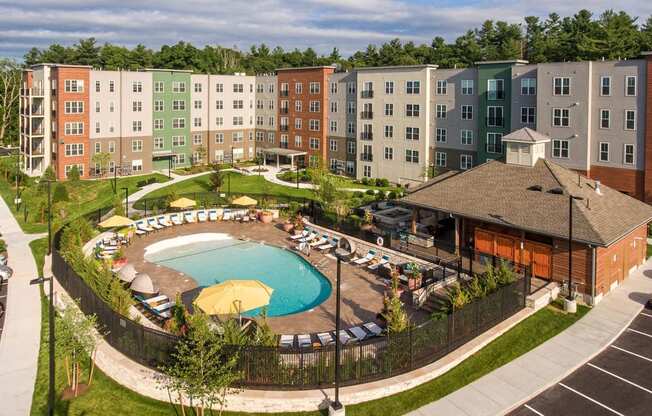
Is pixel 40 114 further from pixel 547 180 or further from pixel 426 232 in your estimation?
pixel 547 180

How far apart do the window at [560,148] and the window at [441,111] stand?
13651 millimetres

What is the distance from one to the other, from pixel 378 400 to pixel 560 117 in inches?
1484

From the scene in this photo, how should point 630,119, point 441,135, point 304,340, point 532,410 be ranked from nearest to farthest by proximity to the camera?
1. point 532,410
2. point 304,340
3. point 630,119
4. point 441,135

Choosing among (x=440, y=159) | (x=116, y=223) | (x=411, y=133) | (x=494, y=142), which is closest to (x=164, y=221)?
(x=116, y=223)

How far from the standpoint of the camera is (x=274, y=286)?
1281 inches

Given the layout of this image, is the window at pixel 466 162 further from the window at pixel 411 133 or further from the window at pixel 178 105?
the window at pixel 178 105

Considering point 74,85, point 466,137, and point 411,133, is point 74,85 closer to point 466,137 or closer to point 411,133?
point 411,133

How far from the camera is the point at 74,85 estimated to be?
6494 cm

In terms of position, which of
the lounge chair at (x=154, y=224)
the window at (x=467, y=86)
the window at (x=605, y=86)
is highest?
the window at (x=467, y=86)

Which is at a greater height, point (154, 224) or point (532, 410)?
point (154, 224)

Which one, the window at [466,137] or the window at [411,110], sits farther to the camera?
the window at [411,110]

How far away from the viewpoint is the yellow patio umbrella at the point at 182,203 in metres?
45.4

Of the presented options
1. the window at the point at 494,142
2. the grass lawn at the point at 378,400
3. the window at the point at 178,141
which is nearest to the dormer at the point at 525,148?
the grass lawn at the point at 378,400

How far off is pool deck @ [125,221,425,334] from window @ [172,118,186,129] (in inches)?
1295
